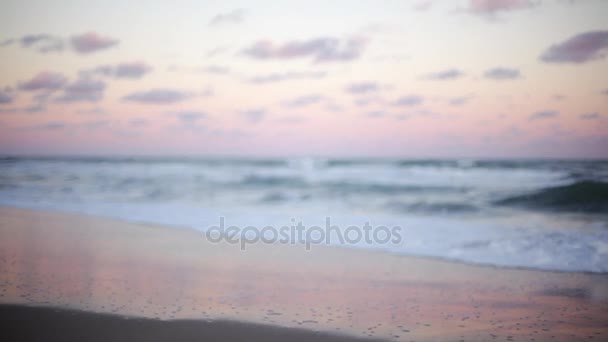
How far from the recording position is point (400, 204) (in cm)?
1187

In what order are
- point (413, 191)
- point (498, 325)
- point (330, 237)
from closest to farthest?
point (498, 325)
point (330, 237)
point (413, 191)

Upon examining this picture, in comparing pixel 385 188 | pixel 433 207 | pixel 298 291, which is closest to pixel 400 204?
pixel 433 207

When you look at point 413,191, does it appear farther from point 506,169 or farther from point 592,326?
point 592,326

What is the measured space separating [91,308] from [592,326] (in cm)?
352

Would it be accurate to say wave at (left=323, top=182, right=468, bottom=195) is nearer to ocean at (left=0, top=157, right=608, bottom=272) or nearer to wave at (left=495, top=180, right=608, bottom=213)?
ocean at (left=0, top=157, right=608, bottom=272)

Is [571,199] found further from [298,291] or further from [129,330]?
[129,330]

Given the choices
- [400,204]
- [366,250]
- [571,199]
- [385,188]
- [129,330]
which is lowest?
[129,330]

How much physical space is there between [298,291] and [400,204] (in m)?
7.94

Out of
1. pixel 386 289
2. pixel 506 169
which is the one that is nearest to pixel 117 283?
pixel 386 289

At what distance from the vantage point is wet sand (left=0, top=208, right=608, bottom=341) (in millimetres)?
3467

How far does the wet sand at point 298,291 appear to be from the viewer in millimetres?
3467

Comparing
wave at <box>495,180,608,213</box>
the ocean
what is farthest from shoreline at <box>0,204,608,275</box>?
wave at <box>495,180,608,213</box>

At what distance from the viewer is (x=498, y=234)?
24.2 ft

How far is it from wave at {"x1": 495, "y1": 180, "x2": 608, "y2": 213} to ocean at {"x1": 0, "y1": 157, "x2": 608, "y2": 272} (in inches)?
1.1
